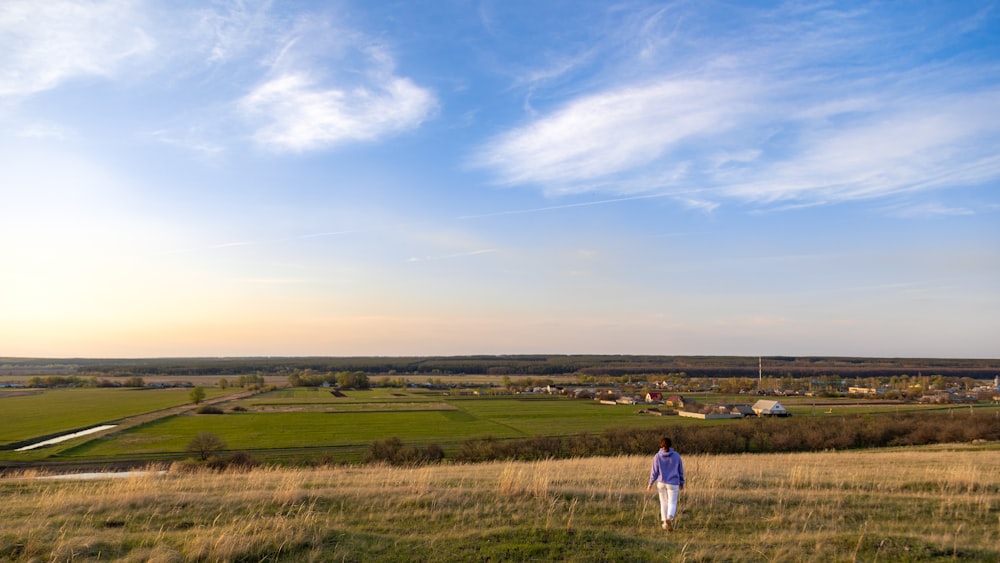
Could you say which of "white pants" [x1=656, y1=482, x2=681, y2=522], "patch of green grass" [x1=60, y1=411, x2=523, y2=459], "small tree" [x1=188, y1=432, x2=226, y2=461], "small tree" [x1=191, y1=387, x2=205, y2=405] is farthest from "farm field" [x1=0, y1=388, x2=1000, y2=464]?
"white pants" [x1=656, y1=482, x2=681, y2=522]

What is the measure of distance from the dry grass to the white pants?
26 cm

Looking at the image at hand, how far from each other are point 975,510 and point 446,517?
986cm

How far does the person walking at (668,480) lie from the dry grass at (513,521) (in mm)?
276

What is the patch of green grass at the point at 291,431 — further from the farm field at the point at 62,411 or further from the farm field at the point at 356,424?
the farm field at the point at 62,411

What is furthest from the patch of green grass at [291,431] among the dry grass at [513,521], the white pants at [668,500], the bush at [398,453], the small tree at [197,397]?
the white pants at [668,500]

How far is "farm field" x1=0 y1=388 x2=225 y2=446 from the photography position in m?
65.5

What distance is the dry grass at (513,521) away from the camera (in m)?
8.53

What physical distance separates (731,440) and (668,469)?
4184 cm

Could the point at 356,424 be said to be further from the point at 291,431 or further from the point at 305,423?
the point at 291,431

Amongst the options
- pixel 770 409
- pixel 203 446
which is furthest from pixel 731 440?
pixel 203 446

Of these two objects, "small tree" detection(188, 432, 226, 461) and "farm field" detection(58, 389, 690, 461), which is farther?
"farm field" detection(58, 389, 690, 461)

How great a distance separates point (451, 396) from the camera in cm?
12581

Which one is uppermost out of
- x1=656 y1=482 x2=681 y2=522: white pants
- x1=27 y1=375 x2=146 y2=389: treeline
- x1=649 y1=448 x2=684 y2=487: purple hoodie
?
x1=649 y1=448 x2=684 y2=487: purple hoodie

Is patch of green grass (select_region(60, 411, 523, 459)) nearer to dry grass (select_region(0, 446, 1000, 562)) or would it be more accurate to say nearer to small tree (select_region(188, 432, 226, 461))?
small tree (select_region(188, 432, 226, 461))
